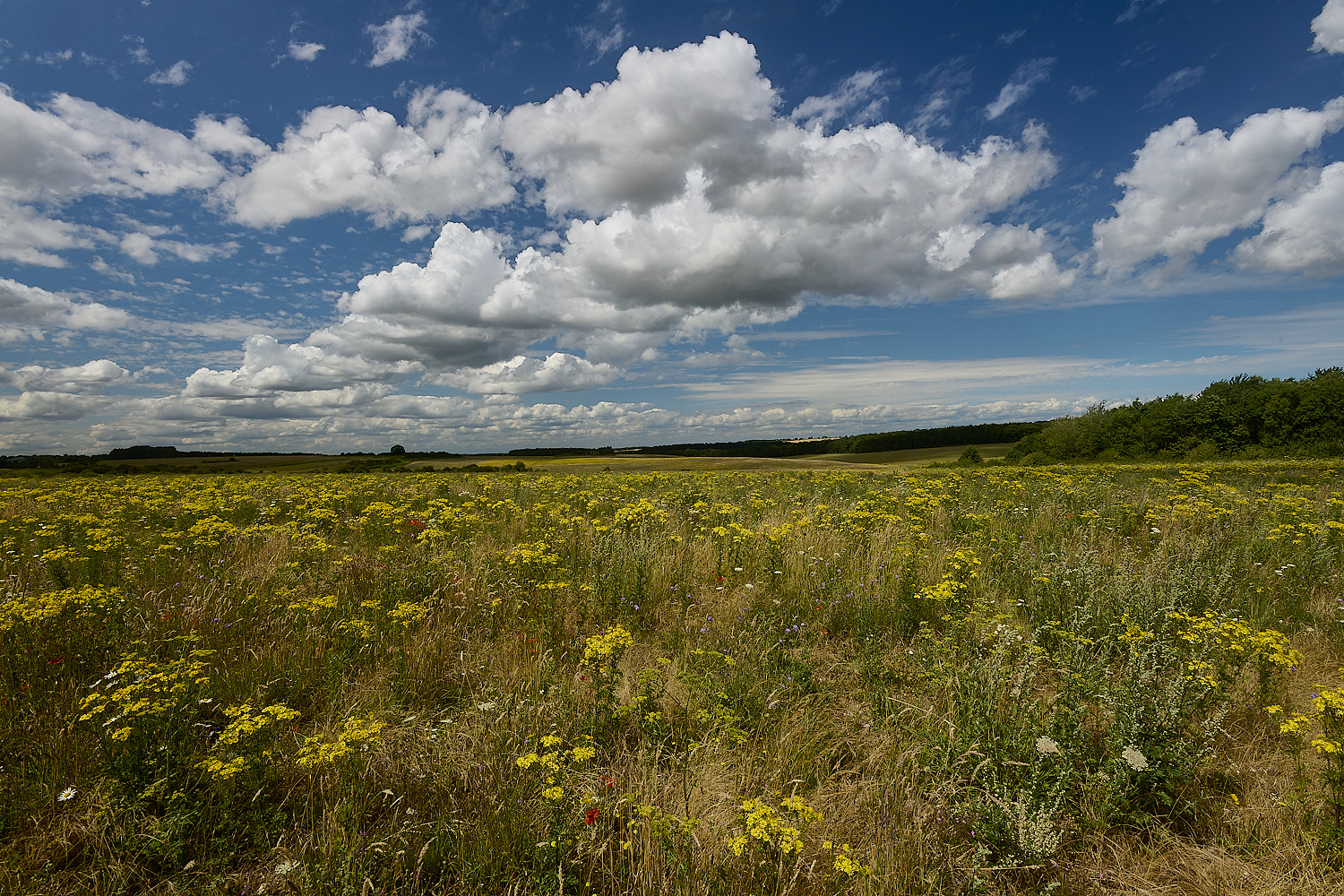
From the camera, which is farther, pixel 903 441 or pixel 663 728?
pixel 903 441

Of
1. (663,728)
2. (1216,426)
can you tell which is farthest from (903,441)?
(663,728)

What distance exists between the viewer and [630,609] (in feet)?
17.1

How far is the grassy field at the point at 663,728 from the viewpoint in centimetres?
248

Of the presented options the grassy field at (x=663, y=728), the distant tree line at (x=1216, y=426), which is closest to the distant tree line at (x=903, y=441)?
the distant tree line at (x=1216, y=426)

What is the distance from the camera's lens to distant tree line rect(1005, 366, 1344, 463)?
156 feet

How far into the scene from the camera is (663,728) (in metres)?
3.35

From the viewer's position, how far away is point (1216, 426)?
5394cm

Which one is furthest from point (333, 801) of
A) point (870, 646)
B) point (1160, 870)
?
point (1160, 870)

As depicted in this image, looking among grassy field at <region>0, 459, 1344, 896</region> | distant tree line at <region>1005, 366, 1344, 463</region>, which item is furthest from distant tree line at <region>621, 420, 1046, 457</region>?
grassy field at <region>0, 459, 1344, 896</region>

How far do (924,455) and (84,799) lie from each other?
8448 centimetres

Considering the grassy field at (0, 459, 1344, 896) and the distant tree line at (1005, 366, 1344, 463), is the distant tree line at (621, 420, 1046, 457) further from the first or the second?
the grassy field at (0, 459, 1344, 896)

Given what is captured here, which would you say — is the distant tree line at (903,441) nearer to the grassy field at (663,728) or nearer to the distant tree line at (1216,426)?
the distant tree line at (1216,426)

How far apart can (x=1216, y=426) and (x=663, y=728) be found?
76.1 metres

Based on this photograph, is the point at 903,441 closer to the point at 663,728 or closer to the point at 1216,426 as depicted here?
the point at 1216,426
